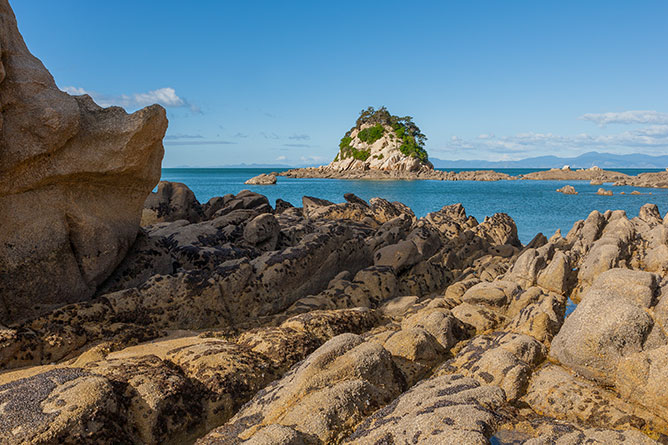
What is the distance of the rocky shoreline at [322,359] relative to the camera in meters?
5.39

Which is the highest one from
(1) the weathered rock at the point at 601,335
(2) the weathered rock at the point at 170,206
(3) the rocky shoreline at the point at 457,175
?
(3) the rocky shoreline at the point at 457,175

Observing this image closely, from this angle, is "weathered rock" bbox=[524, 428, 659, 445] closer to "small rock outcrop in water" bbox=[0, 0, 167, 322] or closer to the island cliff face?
"small rock outcrop in water" bbox=[0, 0, 167, 322]

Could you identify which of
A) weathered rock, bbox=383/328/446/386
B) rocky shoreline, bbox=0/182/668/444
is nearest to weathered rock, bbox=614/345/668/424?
rocky shoreline, bbox=0/182/668/444

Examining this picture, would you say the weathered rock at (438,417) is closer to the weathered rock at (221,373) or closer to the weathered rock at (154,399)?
the weathered rock at (221,373)

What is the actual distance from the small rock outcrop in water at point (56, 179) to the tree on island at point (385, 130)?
115031mm

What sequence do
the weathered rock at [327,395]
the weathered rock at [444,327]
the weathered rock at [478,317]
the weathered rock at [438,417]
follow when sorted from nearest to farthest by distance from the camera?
1. the weathered rock at [438,417]
2. the weathered rock at [327,395]
3. the weathered rock at [444,327]
4. the weathered rock at [478,317]

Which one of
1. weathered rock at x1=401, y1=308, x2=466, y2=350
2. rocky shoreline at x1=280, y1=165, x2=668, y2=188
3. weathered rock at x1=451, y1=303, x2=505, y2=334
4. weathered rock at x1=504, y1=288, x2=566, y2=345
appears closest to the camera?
weathered rock at x1=504, y1=288, x2=566, y2=345

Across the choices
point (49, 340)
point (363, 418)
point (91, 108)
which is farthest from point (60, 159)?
point (363, 418)

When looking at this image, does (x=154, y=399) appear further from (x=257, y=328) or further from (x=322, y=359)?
(x=257, y=328)

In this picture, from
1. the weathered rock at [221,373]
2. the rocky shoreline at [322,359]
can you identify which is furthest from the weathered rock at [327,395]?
the weathered rock at [221,373]

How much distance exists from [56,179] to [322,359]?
7270mm

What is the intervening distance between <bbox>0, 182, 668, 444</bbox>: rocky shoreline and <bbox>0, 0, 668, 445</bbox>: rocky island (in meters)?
0.03

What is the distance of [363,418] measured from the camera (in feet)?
18.7

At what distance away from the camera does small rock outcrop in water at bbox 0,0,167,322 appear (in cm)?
920
